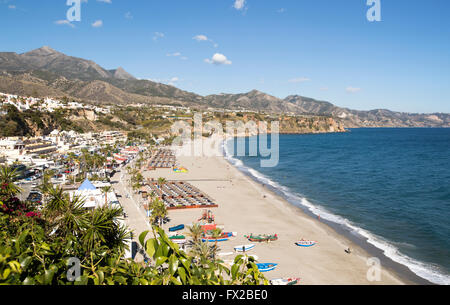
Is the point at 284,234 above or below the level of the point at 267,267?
below

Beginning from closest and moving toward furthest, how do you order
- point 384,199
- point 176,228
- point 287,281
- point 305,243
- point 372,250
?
point 287,281 → point 372,250 → point 305,243 → point 176,228 → point 384,199

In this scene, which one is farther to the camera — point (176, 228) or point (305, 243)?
point (176, 228)

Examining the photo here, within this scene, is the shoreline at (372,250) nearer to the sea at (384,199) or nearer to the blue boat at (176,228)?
the sea at (384,199)

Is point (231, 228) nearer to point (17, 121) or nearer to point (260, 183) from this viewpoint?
point (260, 183)

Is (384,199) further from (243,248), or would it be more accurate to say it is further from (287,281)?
(287,281)

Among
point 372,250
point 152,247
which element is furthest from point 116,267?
point 372,250

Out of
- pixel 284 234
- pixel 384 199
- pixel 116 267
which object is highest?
pixel 116 267

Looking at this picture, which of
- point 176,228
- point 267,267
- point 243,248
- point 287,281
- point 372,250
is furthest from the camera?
point 176,228

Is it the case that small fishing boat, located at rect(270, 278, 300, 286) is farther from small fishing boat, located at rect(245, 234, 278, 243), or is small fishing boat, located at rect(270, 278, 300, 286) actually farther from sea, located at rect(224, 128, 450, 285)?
sea, located at rect(224, 128, 450, 285)
